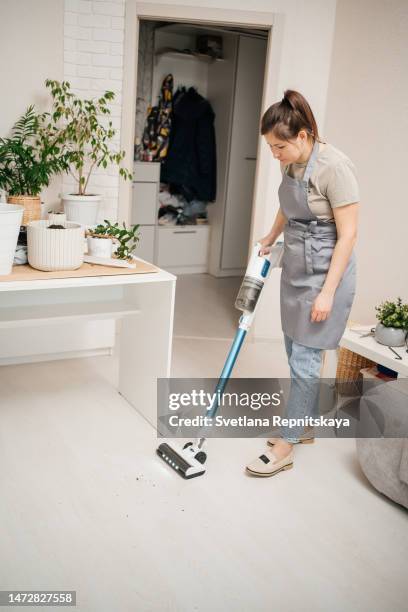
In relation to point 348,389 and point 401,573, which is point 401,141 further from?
point 401,573

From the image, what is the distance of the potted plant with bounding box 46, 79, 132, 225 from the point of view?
3.07 metres

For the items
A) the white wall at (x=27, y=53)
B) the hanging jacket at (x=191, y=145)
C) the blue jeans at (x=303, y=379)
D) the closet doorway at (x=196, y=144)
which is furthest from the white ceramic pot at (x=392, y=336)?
the hanging jacket at (x=191, y=145)

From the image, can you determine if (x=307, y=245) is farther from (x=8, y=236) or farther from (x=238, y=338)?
(x=8, y=236)

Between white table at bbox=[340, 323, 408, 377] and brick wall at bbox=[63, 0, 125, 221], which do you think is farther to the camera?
brick wall at bbox=[63, 0, 125, 221]

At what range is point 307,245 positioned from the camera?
7.13ft

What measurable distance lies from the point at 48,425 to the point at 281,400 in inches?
44.9

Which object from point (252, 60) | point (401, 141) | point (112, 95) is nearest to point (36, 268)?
point (112, 95)

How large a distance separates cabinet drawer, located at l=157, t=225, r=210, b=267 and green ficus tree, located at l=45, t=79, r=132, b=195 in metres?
2.17

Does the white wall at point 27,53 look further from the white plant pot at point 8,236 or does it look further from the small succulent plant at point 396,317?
the small succulent plant at point 396,317

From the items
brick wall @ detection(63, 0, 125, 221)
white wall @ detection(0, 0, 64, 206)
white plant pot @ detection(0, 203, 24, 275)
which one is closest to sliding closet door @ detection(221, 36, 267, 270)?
brick wall @ detection(63, 0, 125, 221)

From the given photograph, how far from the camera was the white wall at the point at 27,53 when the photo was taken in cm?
297

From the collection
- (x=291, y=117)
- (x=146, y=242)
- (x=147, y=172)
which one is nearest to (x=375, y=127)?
(x=291, y=117)

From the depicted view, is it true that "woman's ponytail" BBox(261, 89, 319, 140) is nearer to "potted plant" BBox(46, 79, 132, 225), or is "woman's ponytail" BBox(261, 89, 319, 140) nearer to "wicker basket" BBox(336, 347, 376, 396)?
"wicker basket" BBox(336, 347, 376, 396)

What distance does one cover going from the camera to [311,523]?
2080 mm
